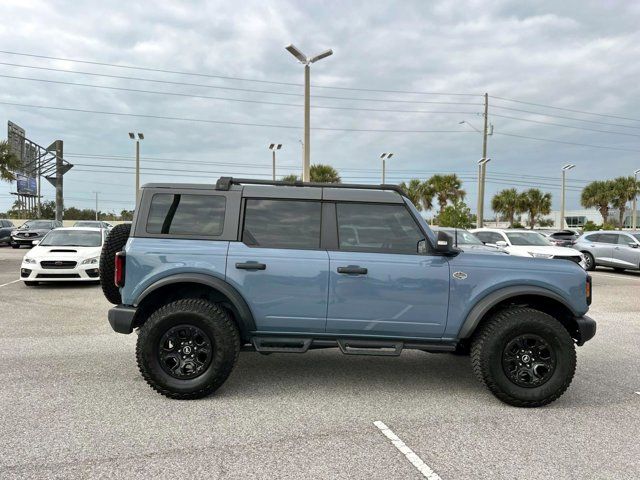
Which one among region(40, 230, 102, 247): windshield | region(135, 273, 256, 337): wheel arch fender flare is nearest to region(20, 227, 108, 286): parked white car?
region(40, 230, 102, 247): windshield

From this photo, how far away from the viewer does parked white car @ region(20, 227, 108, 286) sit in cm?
1057

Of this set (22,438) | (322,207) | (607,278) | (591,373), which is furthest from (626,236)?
(22,438)

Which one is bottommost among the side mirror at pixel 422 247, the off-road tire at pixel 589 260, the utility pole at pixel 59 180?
the off-road tire at pixel 589 260

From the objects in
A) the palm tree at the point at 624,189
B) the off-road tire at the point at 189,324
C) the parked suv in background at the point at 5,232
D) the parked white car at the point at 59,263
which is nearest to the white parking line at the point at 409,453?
the off-road tire at the point at 189,324

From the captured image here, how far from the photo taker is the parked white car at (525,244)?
1340 cm

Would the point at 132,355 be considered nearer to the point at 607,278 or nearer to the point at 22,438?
the point at 22,438

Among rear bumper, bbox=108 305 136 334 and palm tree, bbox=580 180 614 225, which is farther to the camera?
palm tree, bbox=580 180 614 225

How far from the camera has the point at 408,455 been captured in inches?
126

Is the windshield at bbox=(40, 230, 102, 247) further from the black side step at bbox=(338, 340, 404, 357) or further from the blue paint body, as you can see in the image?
the black side step at bbox=(338, 340, 404, 357)

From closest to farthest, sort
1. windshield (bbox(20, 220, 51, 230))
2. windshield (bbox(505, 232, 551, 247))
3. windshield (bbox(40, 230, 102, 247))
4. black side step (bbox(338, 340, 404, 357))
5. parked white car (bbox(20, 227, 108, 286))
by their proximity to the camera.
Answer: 1. black side step (bbox(338, 340, 404, 357))
2. parked white car (bbox(20, 227, 108, 286))
3. windshield (bbox(40, 230, 102, 247))
4. windshield (bbox(505, 232, 551, 247))
5. windshield (bbox(20, 220, 51, 230))

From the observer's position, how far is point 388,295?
4.20m

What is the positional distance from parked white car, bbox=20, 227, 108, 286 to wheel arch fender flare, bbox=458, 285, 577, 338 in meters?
8.71

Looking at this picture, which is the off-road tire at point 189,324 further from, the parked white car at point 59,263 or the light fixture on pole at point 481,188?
the light fixture on pole at point 481,188

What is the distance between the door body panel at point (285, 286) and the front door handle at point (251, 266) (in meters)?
0.02
